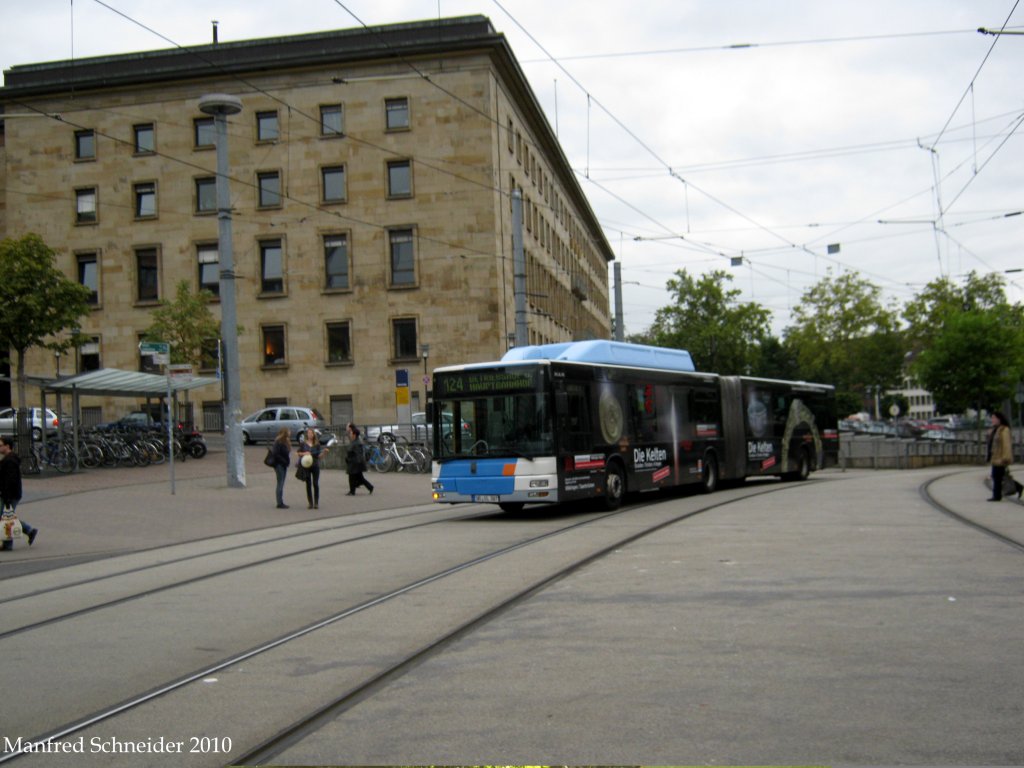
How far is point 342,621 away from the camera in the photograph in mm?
8602

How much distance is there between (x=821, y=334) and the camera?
3100 inches

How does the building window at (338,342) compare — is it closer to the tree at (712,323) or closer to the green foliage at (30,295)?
the green foliage at (30,295)

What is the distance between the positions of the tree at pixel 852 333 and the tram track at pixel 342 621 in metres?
65.7

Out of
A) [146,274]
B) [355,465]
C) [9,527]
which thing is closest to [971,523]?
[9,527]

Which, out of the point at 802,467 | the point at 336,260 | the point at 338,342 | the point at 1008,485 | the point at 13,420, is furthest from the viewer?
the point at 338,342

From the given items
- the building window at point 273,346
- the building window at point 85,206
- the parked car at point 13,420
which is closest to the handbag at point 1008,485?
the parked car at point 13,420

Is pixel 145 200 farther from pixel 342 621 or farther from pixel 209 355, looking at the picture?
pixel 342 621

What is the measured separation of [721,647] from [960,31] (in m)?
18.5

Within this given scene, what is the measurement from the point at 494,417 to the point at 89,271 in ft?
130

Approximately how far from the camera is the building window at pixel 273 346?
50.6 m

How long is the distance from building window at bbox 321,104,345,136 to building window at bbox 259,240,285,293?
5456mm

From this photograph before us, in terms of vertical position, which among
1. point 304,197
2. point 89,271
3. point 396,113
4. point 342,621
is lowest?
point 342,621

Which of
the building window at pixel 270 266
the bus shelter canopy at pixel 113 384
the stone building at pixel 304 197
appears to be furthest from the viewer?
the building window at pixel 270 266

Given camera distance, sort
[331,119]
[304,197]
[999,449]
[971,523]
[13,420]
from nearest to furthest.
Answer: [971,523] → [999,449] → [13,420] → [331,119] → [304,197]
